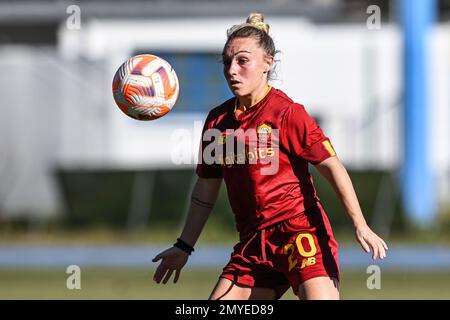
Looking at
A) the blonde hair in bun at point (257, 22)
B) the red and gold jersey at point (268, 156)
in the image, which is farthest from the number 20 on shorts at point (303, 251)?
the blonde hair in bun at point (257, 22)

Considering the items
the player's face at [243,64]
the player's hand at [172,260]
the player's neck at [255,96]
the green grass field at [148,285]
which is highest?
the green grass field at [148,285]

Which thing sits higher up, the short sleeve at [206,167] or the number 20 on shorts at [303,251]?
the short sleeve at [206,167]

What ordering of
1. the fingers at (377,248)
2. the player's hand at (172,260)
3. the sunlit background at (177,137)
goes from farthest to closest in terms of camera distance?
the sunlit background at (177,137) < the player's hand at (172,260) < the fingers at (377,248)

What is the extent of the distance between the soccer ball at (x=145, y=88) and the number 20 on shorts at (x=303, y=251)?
1.06 metres

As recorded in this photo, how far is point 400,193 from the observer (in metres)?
18.5

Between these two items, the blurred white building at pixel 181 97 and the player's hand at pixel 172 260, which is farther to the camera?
the blurred white building at pixel 181 97

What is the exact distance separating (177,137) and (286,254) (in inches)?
661

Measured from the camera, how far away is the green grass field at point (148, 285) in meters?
11.0

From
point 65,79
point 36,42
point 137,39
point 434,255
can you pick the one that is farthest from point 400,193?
point 36,42

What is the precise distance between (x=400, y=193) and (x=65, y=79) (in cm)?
714

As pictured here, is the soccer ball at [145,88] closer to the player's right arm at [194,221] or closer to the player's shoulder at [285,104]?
the player's right arm at [194,221]

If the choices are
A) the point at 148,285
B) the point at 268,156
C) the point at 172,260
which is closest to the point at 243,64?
the point at 268,156

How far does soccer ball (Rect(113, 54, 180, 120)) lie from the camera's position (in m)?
5.79

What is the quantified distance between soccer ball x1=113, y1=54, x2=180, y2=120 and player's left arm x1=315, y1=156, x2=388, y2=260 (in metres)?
1.02
